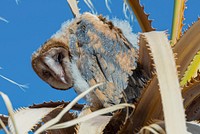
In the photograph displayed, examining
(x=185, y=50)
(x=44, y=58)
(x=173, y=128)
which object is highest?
(x=44, y=58)

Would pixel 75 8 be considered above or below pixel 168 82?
above

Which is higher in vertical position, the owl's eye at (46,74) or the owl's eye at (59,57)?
the owl's eye at (59,57)

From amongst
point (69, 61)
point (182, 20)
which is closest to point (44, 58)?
point (69, 61)

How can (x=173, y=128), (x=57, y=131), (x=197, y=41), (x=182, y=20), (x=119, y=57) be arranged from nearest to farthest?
(x=173, y=128), (x=197, y=41), (x=57, y=131), (x=119, y=57), (x=182, y=20)

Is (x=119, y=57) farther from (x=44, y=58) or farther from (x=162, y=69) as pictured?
(x=162, y=69)

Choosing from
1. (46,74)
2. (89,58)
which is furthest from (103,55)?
(46,74)

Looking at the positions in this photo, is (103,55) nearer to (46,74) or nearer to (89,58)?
(89,58)

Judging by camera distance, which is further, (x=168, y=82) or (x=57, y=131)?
(x=57, y=131)

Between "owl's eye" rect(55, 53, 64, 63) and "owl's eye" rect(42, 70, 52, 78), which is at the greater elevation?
"owl's eye" rect(55, 53, 64, 63)
